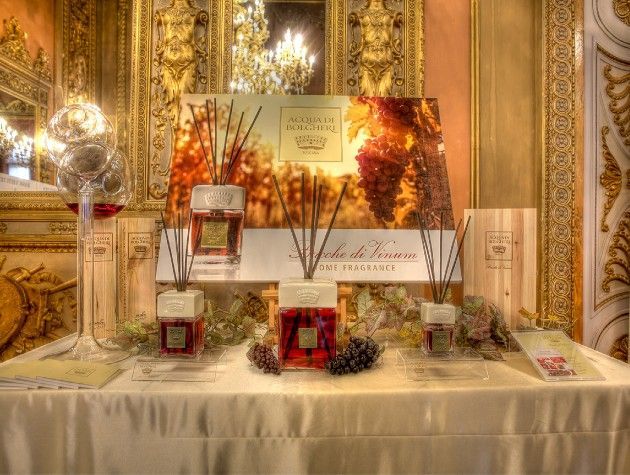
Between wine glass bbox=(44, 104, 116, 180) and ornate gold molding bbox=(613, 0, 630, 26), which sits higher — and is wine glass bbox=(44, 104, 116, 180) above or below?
below

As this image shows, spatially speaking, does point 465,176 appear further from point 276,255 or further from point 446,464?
point 446,464

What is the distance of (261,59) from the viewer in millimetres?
1941

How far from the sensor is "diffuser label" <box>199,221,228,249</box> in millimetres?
1329

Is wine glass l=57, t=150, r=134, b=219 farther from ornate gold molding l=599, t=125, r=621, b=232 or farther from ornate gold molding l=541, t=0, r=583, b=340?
ornate gold molding l=599, t=125, r=621, b=232

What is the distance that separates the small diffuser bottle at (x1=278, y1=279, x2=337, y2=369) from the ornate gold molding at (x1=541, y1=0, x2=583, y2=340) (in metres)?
1.41

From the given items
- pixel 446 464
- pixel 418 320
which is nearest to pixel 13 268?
pixel 418 320

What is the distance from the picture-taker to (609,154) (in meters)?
2.05

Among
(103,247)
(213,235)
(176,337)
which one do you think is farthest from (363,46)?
(176,337)

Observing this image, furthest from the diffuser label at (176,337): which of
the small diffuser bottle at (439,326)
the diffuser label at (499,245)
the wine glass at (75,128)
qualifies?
the diffuser label at (499,245)

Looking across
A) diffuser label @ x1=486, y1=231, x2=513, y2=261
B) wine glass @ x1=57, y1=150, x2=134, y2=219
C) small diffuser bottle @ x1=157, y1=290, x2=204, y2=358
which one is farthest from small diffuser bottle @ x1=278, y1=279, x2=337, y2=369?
wine glass @ x1=57, y1=150, x2=134, y2=219

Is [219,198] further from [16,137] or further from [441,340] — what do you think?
[16,137]

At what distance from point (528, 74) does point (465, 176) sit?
56 centimetres

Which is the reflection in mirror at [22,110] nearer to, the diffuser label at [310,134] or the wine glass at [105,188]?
the wine glass at [105,188]

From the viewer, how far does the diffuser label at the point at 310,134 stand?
1573mm
